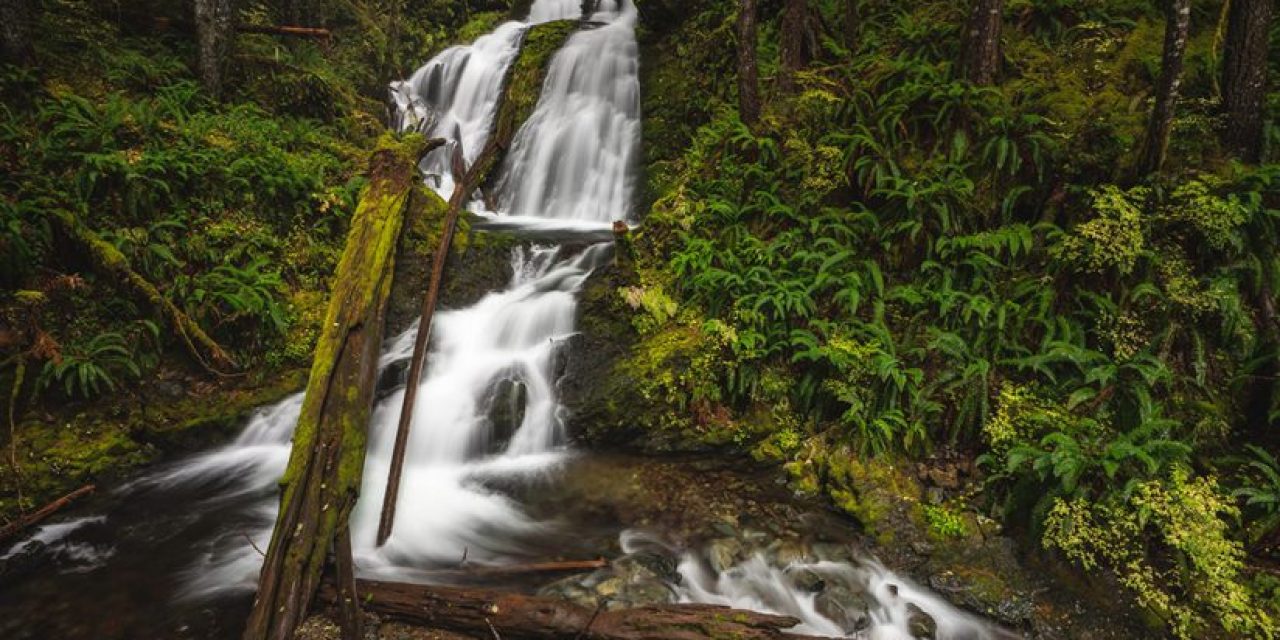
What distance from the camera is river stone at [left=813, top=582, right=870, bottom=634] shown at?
450 cm

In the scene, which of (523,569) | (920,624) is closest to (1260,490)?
(920,624)

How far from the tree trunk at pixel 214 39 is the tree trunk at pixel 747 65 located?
29.0 feet

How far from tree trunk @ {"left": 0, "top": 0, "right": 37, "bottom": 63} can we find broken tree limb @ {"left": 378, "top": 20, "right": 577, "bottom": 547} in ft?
19.4

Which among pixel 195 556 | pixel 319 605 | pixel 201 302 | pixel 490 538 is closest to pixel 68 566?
pixel 195 556

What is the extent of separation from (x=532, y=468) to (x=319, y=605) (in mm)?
2612

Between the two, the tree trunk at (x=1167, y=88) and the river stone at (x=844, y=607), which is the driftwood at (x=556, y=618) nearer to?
the river stone at (x=844, y=607)

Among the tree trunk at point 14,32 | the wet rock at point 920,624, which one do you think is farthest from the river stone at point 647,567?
the tree trunk at point 14,32

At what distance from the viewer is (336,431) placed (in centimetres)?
504

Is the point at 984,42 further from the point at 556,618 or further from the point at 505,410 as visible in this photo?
the point at 556,618

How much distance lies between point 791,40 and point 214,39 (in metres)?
9.62

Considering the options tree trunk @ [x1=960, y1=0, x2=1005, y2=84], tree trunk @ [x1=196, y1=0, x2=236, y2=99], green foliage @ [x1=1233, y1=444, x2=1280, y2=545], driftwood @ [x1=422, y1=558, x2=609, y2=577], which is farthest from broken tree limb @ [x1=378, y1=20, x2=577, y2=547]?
tree trunk @ [x1=960, y1=0, x2=1005, y2=84]

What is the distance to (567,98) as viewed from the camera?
13.2 m

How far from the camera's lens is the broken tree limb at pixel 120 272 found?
623 cm

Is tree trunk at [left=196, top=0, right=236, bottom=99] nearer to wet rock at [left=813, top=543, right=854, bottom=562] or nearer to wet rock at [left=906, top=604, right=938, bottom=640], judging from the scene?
wet rock at [left=813, top=543, right=854, bottom=562]
